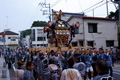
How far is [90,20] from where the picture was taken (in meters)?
24.3

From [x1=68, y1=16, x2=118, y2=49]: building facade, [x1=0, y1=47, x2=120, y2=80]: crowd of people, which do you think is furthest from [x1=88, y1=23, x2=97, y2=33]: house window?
[x1=0, y1=47, x2=120, y2=80]: crowd of people

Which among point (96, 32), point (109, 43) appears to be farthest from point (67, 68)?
point (109, 43)

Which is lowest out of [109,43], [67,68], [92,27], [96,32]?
[67,68]

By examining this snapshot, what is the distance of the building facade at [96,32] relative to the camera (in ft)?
79.5

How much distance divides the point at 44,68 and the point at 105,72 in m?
3.19

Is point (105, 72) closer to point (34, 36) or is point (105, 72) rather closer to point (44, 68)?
point (44, 68)

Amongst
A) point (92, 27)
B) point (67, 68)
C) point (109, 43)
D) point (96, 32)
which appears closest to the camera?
point (67, 68)

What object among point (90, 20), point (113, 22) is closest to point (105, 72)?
point (90, 20)

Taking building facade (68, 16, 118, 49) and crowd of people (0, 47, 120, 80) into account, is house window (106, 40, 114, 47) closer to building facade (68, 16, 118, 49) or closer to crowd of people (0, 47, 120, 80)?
building facade (68, 16, 118, 49)

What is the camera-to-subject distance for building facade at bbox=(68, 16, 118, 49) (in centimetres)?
2423

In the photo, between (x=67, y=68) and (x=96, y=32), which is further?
(x=96, y=32)

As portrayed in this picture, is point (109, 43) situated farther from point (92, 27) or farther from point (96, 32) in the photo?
point (92, 27)

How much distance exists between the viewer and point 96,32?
2494cm

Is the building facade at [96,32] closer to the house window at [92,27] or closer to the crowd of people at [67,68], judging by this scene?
the house window at [92,27]
